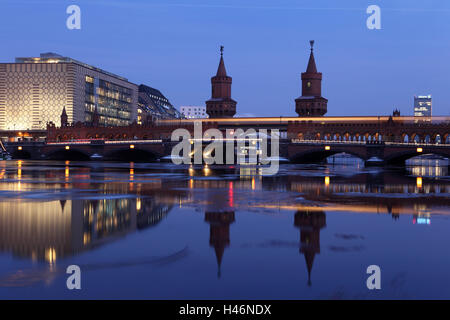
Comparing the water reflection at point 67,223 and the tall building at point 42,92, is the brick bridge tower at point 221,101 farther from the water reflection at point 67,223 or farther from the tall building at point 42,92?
the water reflection at point 67,223

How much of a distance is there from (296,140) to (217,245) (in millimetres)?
73457

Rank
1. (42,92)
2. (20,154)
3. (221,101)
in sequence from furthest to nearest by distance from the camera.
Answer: (42,92), (221,101), (20,154)

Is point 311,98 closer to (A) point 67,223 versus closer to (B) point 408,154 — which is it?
(B) point 408,154

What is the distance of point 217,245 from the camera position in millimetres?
14508

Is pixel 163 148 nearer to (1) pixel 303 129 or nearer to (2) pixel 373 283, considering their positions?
(1) pixel 303 129

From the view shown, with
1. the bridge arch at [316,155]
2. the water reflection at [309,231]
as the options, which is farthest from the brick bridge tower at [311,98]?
the water reflection at [309,231]

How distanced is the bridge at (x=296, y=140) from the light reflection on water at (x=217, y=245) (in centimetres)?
5173

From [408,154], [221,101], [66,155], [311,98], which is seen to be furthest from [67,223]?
[221,101]

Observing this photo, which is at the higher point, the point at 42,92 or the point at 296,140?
the point at 42,92

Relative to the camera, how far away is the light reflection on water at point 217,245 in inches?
408

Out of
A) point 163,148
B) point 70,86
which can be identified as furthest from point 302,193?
point 70,86

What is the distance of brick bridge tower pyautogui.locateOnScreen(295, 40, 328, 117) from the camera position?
409 ft

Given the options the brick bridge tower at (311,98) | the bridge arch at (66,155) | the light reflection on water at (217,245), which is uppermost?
the brick bridge tower at (311,98)

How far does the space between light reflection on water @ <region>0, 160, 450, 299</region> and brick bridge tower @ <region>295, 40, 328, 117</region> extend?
100447 millimetres
